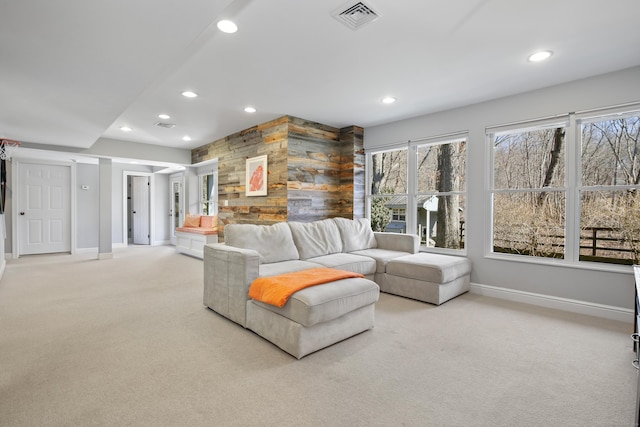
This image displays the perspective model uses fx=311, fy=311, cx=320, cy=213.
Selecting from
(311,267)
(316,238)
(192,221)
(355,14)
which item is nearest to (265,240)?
(311,267)

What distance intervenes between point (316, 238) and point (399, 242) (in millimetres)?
1286

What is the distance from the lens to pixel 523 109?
3697mm

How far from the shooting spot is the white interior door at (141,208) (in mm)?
8766

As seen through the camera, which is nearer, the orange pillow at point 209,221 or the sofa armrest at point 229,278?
the sofa armrest at point 229,278

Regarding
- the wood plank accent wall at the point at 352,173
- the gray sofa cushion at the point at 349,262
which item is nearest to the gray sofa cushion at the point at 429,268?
the gray sofa cushion at the point at 349,262

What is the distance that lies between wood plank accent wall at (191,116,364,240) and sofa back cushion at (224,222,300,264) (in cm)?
106

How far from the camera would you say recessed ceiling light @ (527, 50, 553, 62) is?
2.76 metres

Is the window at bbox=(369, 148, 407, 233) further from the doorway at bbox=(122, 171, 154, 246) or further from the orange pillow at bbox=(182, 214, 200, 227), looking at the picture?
the doorway at bbox=(122, 171, 154, 246)

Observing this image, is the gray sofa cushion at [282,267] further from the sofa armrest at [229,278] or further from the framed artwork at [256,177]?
the framed artwork at [256,177]

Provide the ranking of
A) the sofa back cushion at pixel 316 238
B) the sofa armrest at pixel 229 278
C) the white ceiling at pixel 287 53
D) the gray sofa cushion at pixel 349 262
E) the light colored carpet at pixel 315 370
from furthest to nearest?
the sofa back cushion at pixel 316 238 → the gray sofa cushion at pixel 349 262 → the sofa armrest at pixel 229 278 → the white ceiling at pixel 287 53 → the light colored carpet at pixel 315 370

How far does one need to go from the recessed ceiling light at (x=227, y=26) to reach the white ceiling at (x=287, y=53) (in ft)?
0.20

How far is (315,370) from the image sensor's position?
6.82 feet

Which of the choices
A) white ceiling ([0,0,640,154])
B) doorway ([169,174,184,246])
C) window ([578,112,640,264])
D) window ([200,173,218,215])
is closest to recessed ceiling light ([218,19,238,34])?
white ceiling ([0,0,640,154])

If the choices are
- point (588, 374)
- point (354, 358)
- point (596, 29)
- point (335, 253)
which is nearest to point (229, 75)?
point (335, 253)
